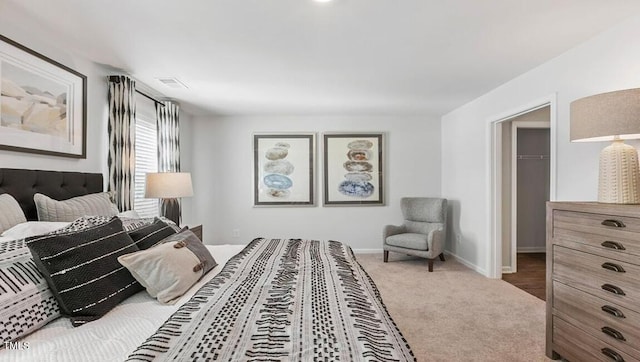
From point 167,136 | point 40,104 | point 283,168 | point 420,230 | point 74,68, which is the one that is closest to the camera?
point 40,104

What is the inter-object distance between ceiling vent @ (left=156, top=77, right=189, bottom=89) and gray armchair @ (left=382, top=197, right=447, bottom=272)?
338 centimetres

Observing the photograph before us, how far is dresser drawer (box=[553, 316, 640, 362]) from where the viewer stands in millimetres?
1889

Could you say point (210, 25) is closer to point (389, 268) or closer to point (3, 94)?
point (3, 94)

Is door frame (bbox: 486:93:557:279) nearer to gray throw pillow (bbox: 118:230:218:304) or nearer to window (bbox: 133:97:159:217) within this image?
gray throw pillow (bbox: 118:230:218:304)

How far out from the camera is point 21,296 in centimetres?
122

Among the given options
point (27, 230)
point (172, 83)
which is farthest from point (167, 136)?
point (27, 230)

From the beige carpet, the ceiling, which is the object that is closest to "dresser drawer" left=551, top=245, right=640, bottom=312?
the beige carpet

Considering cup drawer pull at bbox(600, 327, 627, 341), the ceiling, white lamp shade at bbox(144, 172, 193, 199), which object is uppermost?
the ceiling

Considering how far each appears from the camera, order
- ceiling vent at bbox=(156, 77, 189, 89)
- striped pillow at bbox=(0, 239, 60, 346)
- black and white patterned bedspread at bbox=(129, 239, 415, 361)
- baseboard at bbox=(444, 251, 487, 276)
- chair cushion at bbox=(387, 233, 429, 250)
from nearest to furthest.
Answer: black and white patterned bedspread at bbox=(129, 239, 415, 361) → striped pillow at bbox=(0, 239, 60, 346) → ceiling vent at bbox=(156, 77, 189, 89) → baseboard at bbox=(444, 251, 487, 276) → chair cushion at bbox=(387, 233, 429, 250)

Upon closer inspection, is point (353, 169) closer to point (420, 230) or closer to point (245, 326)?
point (420, 230)

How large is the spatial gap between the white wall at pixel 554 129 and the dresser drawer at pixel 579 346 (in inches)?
41.7

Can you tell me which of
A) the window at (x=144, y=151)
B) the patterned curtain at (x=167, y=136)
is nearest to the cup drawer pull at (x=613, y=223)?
the patterned curtain at (x=167, y=136)

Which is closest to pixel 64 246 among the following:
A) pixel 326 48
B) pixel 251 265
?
pixel 251 265

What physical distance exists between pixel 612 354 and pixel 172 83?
14.1 feet
